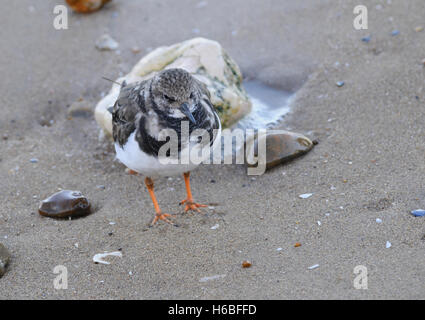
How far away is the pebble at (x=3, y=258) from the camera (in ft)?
12.9

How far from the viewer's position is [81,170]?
5.43 m

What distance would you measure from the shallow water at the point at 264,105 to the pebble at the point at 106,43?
2.09 meters

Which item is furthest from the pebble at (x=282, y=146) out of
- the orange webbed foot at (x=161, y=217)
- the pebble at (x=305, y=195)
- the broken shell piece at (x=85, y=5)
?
the broken shell piece at (x=85, y=5)

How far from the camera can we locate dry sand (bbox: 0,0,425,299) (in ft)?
12.4

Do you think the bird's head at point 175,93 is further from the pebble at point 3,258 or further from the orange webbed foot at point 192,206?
the pebble at point 3,258

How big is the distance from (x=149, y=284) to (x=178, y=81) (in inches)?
60.6

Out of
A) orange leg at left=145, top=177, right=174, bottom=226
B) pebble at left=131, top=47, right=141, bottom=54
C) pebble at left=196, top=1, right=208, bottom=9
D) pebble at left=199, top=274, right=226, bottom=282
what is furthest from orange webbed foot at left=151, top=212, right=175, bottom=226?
pebble at left=196, top=1, right=208, bottom=9

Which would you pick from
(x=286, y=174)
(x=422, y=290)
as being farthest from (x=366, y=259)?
(x=286, y=174)

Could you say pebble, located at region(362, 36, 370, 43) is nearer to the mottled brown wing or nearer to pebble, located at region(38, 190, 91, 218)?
the mottled brown wing

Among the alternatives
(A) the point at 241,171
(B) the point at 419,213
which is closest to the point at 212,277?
(A) the point at 241,171

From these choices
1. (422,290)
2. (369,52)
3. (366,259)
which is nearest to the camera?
(422,290)

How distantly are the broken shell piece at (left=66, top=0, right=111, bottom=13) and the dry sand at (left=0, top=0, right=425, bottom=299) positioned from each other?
112 millimetres

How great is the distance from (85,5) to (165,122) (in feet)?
15.5

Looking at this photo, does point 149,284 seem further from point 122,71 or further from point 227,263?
point 122,71
